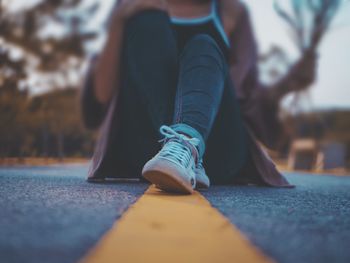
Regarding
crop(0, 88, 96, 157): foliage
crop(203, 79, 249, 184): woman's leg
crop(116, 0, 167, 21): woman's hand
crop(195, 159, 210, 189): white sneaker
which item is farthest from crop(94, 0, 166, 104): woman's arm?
crop(0, 88, 96, 157): foliage

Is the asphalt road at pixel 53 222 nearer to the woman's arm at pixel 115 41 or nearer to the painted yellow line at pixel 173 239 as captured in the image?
the painted yellow line at pixel 173 239

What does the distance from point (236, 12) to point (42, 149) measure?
15.2ft

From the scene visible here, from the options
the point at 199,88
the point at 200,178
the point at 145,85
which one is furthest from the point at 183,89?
the point at 200,178

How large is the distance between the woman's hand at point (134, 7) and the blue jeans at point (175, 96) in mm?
26

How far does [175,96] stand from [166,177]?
0.55 m

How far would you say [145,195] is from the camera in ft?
4.73

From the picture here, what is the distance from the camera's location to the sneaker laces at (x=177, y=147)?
1.45 metres

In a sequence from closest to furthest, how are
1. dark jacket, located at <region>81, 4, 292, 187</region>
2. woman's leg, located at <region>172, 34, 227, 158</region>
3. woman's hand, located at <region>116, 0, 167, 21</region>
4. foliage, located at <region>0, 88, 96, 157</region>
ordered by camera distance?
woman's leg, located at <region>172, 34, 227, 158</region>
woman's hand, located at <region>116, 0, 167, 21</region>
dark jacket, located at <region>81, 4, 292, 187</region>
foliage, located at <region>0, 88, 96, 157</region>

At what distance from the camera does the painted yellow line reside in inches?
25.9

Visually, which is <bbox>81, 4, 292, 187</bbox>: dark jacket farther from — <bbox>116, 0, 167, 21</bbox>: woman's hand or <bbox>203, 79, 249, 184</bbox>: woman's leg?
<bbox>116, 0, 167, 21</bbox>: woman's hand

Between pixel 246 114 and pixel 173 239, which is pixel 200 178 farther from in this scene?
pixel 173 239

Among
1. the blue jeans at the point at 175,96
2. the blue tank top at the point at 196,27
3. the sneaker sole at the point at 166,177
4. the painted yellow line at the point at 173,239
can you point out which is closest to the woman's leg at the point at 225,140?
the blue jeans at the point at 175,96

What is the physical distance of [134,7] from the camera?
1999mm

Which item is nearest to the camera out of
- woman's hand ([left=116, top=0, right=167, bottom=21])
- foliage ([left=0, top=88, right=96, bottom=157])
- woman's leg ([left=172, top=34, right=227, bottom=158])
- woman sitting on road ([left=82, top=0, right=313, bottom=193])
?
woman's leg ([left=172, top=34, right=227, bottom=158])
